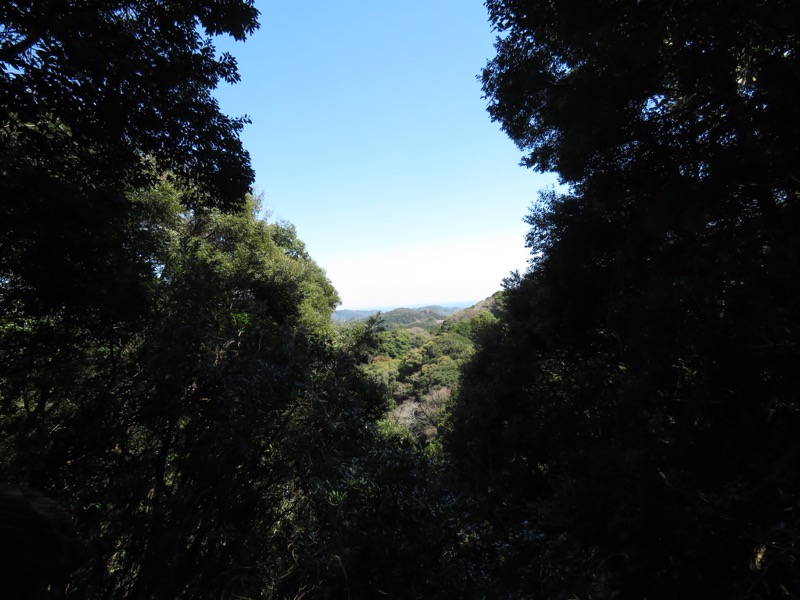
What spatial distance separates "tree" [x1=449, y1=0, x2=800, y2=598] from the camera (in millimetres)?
3875

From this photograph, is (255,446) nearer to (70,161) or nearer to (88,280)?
(88,280)

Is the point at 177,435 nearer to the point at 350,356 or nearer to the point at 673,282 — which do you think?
the point at 350,356

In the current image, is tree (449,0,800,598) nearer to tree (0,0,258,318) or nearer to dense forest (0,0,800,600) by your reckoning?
dense forest (0,0,800,600)

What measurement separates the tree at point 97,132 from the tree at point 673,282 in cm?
443

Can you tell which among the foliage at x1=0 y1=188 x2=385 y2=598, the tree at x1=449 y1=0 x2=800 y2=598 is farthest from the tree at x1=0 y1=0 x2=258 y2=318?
the tree at x1=449 y1=0 x2=800 y2=598

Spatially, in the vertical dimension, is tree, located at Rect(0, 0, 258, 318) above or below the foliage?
above

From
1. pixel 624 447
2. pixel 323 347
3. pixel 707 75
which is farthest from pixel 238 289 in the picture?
pixel 707 75

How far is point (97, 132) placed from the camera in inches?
159

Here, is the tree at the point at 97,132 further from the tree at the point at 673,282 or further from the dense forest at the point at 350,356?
the tree at the point at 673,282

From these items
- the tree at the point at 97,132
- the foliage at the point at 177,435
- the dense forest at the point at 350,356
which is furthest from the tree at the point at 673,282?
the tree at the point at 97,132

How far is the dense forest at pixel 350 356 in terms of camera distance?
3766 mm

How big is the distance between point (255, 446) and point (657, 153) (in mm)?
7524

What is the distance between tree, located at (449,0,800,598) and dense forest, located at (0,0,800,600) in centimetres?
3

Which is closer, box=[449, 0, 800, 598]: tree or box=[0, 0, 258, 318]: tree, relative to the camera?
box=[0, 0, 258, 318]: tree
